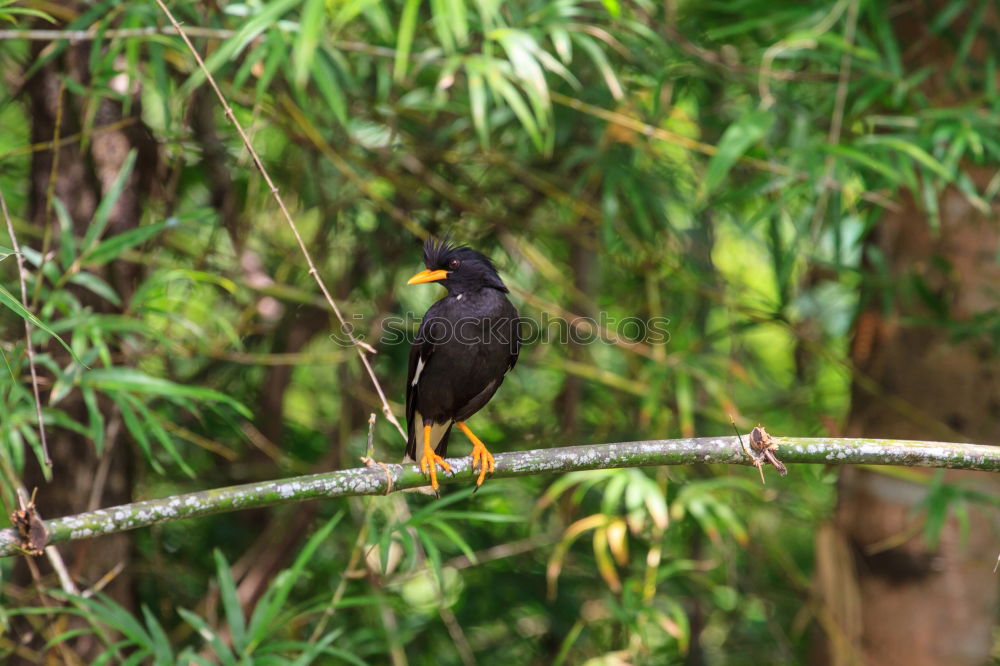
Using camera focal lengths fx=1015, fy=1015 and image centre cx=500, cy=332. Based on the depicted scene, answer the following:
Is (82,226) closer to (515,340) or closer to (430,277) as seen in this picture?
(430,277)

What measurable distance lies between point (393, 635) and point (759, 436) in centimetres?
235

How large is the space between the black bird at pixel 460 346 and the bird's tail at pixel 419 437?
0.06 feet

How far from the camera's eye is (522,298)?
4.45 m

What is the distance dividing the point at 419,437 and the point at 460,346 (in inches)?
21.6

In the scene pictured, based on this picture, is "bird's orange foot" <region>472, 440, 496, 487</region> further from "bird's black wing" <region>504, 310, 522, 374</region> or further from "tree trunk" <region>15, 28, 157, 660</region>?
"tree trunk" <region>15, 28, 157, 660</region>

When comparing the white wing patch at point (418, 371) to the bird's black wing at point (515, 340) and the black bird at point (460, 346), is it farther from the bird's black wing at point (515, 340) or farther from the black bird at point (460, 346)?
the bird's black wing at point (515, 340)

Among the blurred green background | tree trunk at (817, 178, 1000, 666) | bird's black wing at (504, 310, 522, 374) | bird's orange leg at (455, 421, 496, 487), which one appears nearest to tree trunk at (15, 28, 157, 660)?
the blurred green background

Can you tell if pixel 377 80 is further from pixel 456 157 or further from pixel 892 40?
pixel 892 40

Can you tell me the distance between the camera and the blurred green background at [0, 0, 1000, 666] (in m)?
3.52

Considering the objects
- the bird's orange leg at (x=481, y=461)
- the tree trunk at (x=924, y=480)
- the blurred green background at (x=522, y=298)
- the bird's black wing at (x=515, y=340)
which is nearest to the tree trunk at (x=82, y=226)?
the blurred green background at (x=522, y=298)

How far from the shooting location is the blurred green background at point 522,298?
3.52 meters

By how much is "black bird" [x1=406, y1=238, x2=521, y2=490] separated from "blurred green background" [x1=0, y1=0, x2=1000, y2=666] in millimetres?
323

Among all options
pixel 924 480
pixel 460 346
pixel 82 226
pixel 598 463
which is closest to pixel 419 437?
pixel 460 346

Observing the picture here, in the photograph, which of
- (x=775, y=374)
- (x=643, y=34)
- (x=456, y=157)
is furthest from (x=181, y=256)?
(x=775, y=374)
